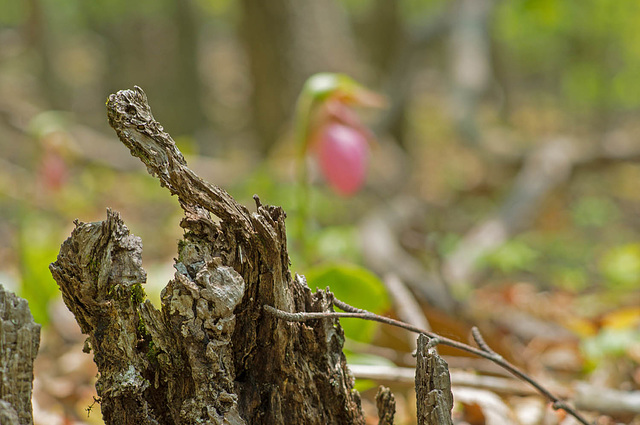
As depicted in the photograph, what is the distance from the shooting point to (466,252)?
1.94m

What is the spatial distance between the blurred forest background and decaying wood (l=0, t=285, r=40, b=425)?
0.52 m

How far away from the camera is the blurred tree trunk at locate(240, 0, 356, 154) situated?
321cm

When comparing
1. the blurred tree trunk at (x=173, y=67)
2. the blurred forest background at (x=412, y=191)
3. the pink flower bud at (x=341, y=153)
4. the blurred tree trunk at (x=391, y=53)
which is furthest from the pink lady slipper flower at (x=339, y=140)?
the blurred tree trunk at (x=173, y=67)

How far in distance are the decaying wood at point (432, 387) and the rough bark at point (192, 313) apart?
9 cm

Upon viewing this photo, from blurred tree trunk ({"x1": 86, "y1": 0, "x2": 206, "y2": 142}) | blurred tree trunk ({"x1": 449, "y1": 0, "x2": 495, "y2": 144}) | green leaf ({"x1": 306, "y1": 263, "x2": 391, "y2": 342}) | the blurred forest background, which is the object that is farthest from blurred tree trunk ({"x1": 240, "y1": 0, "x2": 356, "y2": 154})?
blurred tree trunk ({"x1": 86, "y1": 0, "x2": 206, "y2": 142})

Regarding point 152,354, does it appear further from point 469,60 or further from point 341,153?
point 469,60

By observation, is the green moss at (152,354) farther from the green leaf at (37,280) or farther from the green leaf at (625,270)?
the green leaf at (625,270)

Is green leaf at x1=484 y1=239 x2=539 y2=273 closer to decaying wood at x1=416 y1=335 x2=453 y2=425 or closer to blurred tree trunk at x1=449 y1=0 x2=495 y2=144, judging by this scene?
decaying wood at x1=416 y1=335 x2=453 y2=425

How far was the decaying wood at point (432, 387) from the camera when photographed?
1.57 feet

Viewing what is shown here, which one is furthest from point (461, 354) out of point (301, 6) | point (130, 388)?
point (301, 6)

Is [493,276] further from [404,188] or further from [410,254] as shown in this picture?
[404,188]

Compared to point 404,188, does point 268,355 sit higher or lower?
lower

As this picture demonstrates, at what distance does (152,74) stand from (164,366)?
6.76 meters

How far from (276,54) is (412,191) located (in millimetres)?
1146
